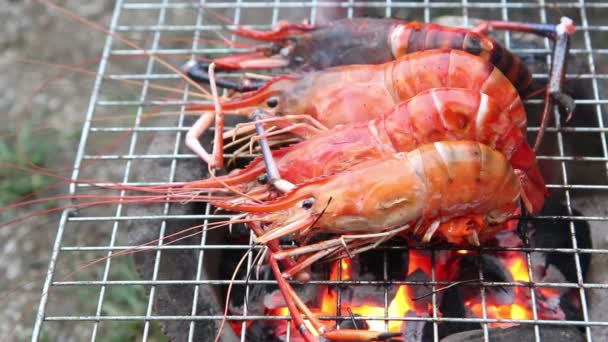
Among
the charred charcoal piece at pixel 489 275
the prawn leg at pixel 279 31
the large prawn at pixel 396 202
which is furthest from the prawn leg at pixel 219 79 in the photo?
the charred charcoal piece at pixel 489 275

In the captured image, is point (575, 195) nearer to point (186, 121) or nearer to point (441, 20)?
point (441, 20)

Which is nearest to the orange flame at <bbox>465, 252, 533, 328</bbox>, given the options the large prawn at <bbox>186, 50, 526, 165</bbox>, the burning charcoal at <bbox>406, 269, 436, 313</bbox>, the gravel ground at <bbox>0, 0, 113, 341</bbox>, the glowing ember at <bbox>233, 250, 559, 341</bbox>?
the glowing ember at <bbox>233, 250, 559, 341</bbox>

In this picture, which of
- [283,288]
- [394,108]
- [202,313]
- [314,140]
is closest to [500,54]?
[394,108]

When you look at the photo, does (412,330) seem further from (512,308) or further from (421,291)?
(512,308)

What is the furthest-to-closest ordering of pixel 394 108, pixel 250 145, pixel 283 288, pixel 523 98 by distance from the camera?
pixel 523 98
pixel 250 145
pixel 394 108
pixel 283 288

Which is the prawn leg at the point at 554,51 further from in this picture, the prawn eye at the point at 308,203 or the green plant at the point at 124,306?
the green plant at the point at 124,306

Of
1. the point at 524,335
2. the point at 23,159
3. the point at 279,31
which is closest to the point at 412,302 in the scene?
the point at 524,335

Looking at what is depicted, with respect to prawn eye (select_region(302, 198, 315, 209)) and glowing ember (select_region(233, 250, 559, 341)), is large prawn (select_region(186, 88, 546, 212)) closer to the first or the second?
prawn eye (select_region(302, 198, 315, 209))
